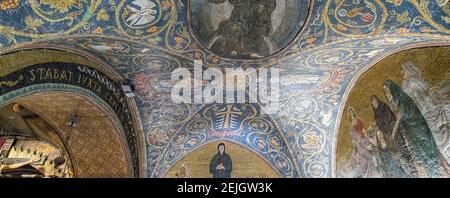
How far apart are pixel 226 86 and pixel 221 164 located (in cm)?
272

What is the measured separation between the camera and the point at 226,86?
9711mm

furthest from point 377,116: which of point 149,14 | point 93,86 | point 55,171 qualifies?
point 55,171

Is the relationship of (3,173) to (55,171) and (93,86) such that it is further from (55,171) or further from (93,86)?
(93,86)

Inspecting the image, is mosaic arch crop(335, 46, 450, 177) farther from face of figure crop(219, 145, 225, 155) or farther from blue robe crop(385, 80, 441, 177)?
face of figure crop(219, 145, 225, 155)

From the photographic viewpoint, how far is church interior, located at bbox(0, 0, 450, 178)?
6.70 m

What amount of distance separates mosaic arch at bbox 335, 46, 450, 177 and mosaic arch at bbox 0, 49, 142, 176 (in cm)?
478

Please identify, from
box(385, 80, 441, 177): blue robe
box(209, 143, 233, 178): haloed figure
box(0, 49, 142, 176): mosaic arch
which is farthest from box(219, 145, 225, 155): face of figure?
box(385, 80, 441, 177): blue robe

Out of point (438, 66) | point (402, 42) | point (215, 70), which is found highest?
point (215, 70)

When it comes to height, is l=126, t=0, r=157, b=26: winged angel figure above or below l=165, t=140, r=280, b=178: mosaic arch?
above

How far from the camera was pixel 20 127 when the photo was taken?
12094 millimetres

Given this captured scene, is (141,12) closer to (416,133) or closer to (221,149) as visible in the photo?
(416,133)

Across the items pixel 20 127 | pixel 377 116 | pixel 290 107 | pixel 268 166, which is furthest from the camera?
pixel 20 127

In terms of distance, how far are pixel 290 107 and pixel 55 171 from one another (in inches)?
251

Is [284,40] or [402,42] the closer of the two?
[402,42]
